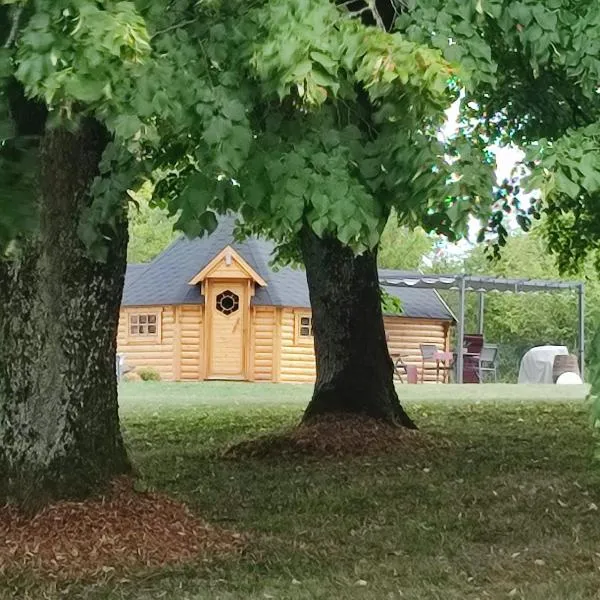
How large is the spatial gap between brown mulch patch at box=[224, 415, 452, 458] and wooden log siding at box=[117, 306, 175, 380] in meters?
19.8

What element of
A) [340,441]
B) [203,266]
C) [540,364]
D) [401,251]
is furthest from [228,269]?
[340,441]

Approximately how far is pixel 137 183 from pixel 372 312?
6212mm

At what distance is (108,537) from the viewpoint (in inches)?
245

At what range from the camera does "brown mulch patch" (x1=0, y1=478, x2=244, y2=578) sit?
5949mm

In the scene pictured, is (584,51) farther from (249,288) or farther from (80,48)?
(249,288)

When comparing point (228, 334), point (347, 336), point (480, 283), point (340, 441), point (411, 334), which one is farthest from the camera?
point (411, 334)

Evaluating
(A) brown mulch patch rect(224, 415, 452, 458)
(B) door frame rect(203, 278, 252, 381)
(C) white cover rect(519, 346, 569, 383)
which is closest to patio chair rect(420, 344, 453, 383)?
(C) white cover rect(519, 346, 569, 383)

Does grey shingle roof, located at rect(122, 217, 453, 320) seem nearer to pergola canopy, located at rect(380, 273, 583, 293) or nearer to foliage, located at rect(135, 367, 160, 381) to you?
→ pergola canopy, located at rect(380, 273, 583, 293)

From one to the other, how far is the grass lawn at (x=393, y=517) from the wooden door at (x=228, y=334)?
1595 cm

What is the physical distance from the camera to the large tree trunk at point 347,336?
11.2 m

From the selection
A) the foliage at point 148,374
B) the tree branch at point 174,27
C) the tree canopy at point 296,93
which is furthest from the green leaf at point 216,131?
the foliage at point 148,374

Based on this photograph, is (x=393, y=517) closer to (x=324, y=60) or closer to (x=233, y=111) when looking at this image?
(x=233, y=111)

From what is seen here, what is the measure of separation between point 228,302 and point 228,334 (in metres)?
1.08

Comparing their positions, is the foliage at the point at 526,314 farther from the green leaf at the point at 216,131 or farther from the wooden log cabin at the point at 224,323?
the green leaf at the point at 216,131
